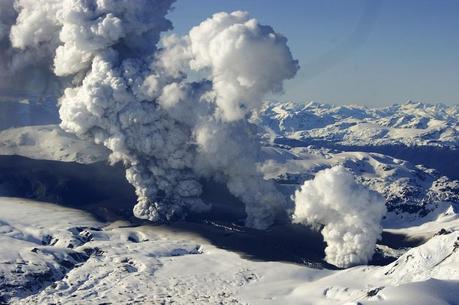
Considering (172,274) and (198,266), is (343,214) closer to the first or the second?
(198,266)

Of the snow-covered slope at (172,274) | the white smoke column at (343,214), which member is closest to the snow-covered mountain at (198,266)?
the snow-covered slope at (172,274)

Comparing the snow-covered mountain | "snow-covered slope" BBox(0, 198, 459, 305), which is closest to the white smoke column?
the snow-covered mountain

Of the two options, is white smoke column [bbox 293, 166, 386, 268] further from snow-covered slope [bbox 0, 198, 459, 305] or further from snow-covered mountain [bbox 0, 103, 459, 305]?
snow-covered slope [bbox 0, 198, 459, 305]

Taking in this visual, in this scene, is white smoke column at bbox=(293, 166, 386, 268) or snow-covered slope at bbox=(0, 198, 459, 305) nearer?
snow-covered slope at bbox=(0, 198, 459, 305)

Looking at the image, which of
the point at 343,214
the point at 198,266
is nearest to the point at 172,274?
the point at 198,266

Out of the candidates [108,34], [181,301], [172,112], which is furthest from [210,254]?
[108,34]

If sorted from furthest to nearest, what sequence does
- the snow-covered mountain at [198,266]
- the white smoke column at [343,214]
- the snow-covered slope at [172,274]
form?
the white smoke column at [343,214] < the snow-covered slope at [172,274] < the snow-covered mountain at [198,266]

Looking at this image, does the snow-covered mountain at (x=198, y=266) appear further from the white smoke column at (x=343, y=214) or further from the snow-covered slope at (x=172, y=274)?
the white smoke column at (x=343, y=214)

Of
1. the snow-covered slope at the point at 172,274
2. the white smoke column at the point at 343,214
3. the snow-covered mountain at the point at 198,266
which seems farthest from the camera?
the white smoke column at the point at 343,214

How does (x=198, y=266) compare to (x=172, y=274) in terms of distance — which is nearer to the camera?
(x=172, y=274)
